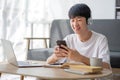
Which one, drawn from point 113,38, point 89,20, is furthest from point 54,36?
point 89,20

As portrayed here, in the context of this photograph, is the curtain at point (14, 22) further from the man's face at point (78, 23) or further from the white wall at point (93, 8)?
the man's face at point (78, 23)

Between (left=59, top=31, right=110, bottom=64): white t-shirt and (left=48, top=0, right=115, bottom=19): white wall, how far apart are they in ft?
8.65

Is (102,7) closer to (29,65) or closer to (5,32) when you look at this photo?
(5,32)

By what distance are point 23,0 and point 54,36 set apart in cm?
84

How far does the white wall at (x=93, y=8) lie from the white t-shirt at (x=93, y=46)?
264 centimetres

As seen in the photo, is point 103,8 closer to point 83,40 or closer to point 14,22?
point 14,22

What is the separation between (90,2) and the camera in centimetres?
445

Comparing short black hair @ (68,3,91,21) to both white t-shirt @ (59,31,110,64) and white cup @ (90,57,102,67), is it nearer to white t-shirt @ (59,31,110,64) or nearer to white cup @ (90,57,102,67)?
white t-shirt @ (59,31,110,64)

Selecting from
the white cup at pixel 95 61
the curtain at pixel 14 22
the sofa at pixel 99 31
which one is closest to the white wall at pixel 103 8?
the sofa at pixel 99 31

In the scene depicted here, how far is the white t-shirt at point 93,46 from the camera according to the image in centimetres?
168

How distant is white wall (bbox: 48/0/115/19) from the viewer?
4.33 metres

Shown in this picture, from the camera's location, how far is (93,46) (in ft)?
5.75

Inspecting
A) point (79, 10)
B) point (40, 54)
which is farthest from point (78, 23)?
point (40, 54)

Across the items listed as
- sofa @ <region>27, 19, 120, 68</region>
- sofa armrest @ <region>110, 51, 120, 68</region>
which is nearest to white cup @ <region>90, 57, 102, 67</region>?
sofa armrest @ <region>110, 51, 120, 68</region>
